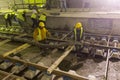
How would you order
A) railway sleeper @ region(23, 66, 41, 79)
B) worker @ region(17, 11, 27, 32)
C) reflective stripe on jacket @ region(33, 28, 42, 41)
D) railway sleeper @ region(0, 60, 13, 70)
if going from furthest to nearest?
worker @ region(17, 11, 27, 32), reflective stripe on jacket @ region(33, 28, 42, 41), railway sleeper @ region(0, 60, 13, 70), railway sleeper @ region(23, 66, 41, 79)

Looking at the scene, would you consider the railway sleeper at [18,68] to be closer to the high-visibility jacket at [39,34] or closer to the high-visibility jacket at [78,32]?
the high-visibility jacket at [39,34]

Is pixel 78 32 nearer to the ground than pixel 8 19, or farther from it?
nearer to the ground

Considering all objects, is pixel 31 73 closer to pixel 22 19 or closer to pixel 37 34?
pixel 37 34

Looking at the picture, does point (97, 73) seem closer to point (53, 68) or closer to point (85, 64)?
point (85, 64)

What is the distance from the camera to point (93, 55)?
552 cm

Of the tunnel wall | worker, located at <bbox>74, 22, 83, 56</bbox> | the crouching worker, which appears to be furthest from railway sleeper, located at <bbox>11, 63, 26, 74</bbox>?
the tunnel wall

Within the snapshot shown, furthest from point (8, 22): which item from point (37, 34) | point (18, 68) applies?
point (18, 68)

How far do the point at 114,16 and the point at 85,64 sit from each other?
3.37 meters

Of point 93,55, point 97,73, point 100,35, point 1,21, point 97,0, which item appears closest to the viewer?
point 97,73

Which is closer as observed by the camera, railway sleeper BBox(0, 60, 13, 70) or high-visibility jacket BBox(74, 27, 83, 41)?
railway sleeper BBox(0, 60, 13, 70)

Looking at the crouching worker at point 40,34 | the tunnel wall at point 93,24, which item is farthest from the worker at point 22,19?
the crouching worker at point 40,34

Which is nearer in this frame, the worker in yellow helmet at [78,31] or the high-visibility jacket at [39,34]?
the worker in yellow helmet at [78,31]

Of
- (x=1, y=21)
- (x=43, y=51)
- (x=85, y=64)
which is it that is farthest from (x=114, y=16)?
(x=1, y=21)

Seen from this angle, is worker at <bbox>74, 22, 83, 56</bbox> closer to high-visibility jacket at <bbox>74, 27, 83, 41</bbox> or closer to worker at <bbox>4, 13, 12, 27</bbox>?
high-visibility jacket at <bbox>74, 27, 83, 41</bbox>
